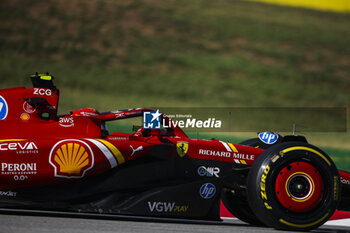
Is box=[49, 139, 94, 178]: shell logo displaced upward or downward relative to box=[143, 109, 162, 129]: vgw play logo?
downward

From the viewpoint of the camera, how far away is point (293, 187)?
503 cm

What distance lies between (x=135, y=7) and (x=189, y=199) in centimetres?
1964

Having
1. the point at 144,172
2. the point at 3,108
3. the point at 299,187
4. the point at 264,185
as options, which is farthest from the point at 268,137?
the point at 3,108

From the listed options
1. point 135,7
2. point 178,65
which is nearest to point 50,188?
point 178,65

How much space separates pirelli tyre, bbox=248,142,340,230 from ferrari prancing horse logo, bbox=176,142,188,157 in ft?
2.35

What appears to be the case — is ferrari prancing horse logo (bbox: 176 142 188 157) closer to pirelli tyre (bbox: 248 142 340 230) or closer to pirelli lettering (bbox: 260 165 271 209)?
pirelli tyre (bbox: 248 142 340 230)

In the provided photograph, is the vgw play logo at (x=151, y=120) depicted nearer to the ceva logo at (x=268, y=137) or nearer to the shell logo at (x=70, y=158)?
the shell logo at (x=70, y=158)

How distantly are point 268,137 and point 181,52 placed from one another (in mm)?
15071

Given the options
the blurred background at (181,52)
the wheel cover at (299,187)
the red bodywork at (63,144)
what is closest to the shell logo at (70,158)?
the red bodywork at (63,144)

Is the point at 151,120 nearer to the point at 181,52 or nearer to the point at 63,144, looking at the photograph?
the point at 63,144

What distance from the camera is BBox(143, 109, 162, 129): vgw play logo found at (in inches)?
213

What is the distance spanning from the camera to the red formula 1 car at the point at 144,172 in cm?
498

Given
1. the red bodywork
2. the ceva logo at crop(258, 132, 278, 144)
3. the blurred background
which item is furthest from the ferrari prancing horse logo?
the blurred background

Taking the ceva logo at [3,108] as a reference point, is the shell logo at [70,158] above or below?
below
